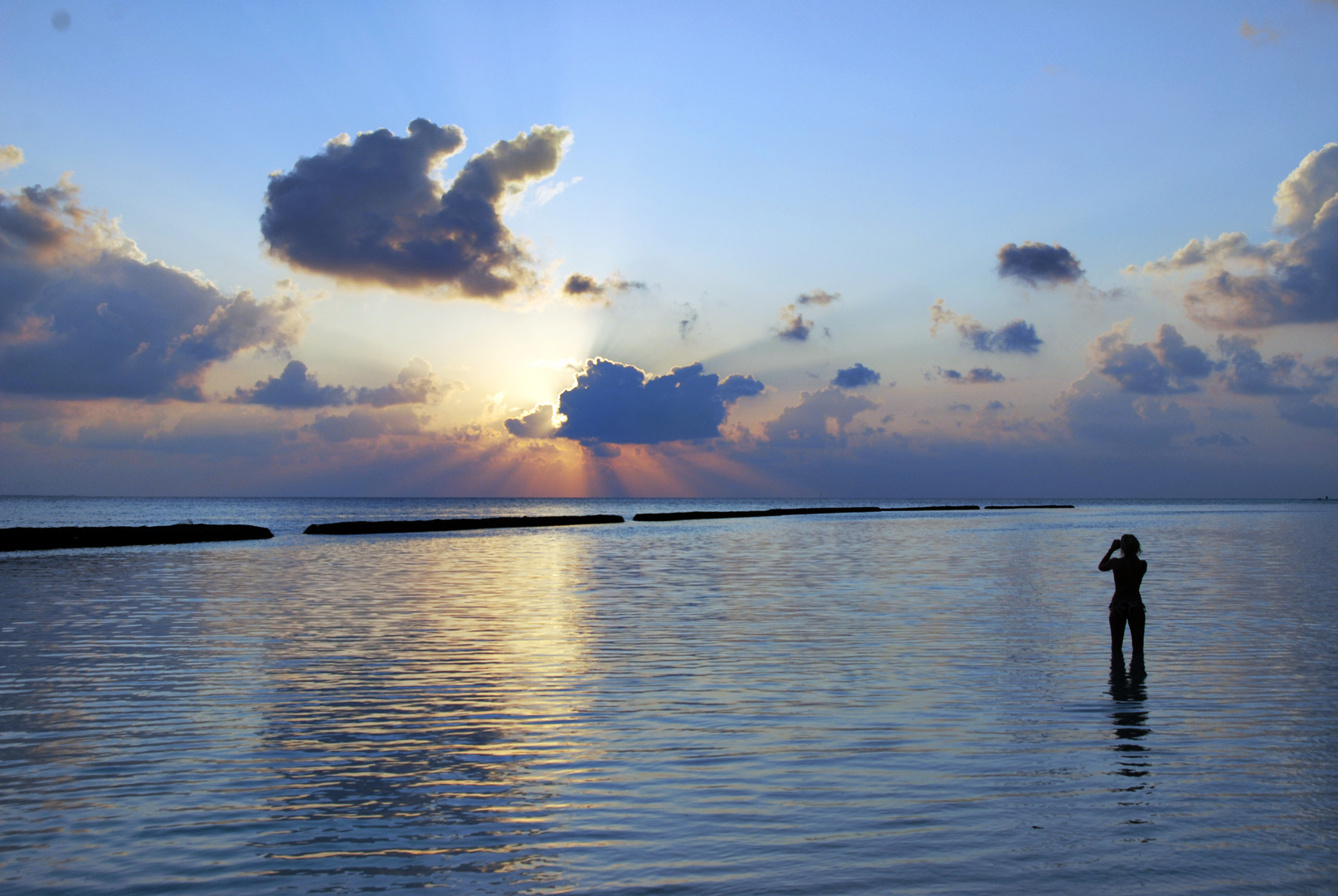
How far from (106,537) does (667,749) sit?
63.2m

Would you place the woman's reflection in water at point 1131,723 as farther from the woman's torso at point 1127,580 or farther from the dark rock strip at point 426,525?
the dark rock strip at point 426,525

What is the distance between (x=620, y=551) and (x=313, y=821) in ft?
153

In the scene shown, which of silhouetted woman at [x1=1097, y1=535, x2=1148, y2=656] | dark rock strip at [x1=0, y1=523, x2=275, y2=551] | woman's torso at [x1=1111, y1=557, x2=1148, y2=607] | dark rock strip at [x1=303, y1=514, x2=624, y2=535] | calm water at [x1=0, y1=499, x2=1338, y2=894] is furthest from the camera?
dark rock strip at [x1=303, y1=514, x2=624, y2=535]

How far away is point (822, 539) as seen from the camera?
222 ft

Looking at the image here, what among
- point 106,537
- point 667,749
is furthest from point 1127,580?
point 106,537


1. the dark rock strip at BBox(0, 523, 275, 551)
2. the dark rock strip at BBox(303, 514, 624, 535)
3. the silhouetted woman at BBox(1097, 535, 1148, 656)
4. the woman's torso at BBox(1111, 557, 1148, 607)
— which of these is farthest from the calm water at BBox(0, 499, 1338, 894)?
the dark rock strip at BBox(303, 514, 624, 535)

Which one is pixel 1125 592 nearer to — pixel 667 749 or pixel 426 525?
pixel 667 749

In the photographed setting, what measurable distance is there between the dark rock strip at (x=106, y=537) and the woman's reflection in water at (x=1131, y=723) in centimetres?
6122

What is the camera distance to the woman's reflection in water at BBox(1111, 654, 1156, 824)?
927 centimetres

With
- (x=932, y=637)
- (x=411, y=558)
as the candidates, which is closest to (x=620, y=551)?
(x=411, y=558)

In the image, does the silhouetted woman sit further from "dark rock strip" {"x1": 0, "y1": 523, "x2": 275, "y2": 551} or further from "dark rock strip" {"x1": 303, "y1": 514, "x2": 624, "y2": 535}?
"dark rock strip" {"x1": 303, "y1": 514, "x2": 624, "y2": 535}

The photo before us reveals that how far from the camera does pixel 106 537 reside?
205 feet

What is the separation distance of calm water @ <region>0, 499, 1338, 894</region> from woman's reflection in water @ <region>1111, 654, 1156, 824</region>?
6 centimetres

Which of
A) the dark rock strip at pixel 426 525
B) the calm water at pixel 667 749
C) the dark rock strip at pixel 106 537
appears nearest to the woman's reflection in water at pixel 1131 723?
the calm water at pixel 667 749
